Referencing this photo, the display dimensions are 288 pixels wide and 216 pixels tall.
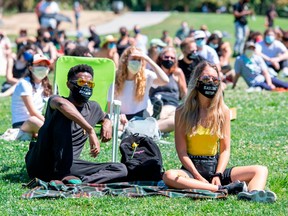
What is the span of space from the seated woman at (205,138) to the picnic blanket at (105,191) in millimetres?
147

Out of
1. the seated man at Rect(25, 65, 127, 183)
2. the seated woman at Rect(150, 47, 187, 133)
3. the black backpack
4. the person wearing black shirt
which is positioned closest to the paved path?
the person wearing black shirt

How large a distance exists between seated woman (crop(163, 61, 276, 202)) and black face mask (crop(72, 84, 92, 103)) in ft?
2.95

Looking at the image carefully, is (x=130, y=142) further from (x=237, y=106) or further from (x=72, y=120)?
(x=237, y=106)

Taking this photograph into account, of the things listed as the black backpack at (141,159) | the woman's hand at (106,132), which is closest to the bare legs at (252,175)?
the black backpack at (141,159)

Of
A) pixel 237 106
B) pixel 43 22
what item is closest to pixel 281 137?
pixel 237 106

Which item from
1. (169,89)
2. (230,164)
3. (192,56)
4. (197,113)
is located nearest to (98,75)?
(230,164)

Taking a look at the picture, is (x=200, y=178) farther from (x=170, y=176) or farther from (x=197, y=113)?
(x=197, y=113)

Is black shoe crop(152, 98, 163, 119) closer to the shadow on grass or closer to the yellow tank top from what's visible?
the shadow on grass

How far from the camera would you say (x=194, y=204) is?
7.09m

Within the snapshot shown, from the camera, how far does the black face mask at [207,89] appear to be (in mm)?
7789

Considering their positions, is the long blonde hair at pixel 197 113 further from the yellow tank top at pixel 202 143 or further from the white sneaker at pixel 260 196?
the white sneaker at pixel 260 196

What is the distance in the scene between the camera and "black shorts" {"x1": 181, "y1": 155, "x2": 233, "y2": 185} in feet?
25.3

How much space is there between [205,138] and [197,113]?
0.86 ft

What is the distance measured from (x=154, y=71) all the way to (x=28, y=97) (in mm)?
1824
